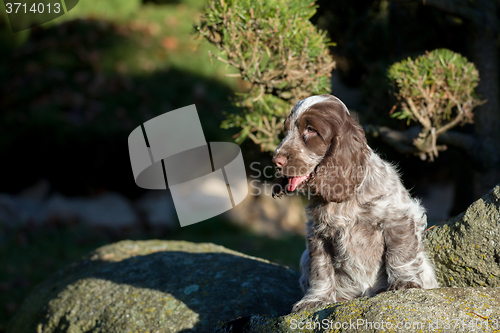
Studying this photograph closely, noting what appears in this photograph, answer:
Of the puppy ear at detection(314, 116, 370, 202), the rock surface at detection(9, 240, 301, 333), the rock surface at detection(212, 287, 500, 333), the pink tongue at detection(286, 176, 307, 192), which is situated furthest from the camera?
the rock surface at detection(9, 240, 301, 333)

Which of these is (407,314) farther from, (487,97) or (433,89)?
(487,97)

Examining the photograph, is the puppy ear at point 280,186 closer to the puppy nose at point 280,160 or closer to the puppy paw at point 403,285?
the puppy nose at point 280,160

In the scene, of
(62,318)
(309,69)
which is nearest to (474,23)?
(309,69)

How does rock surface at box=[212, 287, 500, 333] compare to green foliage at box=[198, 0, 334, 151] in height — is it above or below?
below

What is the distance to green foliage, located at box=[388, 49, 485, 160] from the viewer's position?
14.7ft

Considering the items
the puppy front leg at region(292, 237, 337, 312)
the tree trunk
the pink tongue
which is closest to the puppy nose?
the pink tongue

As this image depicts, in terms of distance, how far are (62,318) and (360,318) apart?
2.93 m

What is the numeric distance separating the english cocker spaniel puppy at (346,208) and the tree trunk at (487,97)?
7.73 feet

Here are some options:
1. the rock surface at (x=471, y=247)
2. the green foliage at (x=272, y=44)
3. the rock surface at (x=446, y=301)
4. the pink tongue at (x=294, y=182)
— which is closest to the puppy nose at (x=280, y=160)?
the pink tongue at (x=294, y=182)

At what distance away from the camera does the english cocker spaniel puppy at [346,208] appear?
310 centimetres

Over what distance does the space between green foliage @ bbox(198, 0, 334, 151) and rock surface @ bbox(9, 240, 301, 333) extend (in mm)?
1496

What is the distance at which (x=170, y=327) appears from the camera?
3.73 m

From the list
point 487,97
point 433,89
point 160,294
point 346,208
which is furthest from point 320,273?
point 487,97

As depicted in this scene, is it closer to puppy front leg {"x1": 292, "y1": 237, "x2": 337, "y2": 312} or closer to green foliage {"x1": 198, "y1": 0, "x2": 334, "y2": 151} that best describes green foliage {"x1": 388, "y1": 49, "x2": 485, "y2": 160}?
green foliage {"x1": 198, "y1": 0, "x2": 334, "y2": 151}
